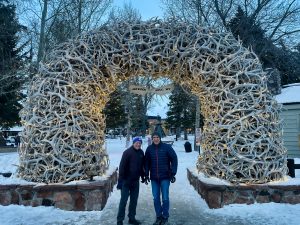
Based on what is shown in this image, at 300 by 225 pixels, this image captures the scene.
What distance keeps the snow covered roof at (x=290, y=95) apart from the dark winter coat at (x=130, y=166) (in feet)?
42.1

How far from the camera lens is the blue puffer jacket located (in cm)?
663

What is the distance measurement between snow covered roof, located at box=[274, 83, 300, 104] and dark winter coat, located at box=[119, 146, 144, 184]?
1284 cm

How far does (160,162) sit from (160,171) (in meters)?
0.16

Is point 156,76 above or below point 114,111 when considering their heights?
below

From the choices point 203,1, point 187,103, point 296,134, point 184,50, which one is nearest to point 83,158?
point 184,50

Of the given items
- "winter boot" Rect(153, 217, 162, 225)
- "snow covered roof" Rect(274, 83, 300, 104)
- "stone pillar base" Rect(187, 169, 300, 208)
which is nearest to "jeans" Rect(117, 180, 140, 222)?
"winter boot" Rect(153, 217, 162, 225)

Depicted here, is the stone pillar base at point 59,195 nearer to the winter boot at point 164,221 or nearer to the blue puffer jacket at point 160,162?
the blue puffer jacket at point 160,162

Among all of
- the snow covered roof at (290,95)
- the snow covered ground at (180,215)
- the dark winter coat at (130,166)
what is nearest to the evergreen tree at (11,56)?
the snow covered roof at (290,95)

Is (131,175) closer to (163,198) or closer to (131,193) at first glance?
(131,193)

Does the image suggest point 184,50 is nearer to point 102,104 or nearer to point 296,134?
point 102,104

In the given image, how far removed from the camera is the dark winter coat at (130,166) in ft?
21.6

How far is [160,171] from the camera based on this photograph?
662cm

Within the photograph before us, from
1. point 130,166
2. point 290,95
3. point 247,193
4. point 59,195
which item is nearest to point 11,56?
point 290,95

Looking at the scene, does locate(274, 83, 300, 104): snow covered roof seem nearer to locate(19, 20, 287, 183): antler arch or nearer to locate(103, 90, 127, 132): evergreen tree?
locate(19, 20, 287, 183): antler arch
